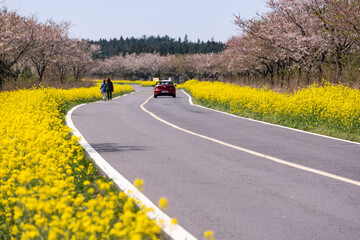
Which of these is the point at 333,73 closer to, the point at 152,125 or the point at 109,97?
the point at 152,125

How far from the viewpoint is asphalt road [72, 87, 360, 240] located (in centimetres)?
485

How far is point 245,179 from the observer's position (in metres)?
7.05

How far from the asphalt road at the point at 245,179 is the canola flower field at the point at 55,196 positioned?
2.52 ft

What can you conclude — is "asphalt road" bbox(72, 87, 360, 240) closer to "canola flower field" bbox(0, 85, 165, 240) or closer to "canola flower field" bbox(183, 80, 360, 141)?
"canola flower field" bbox(0, 85, 165, 240)

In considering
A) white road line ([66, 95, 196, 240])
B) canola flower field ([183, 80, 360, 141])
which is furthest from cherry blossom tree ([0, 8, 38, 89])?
white road line ([66, 95, 196, 240])

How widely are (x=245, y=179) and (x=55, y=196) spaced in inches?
134

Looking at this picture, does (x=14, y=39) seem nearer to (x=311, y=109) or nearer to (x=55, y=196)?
(x=311, y=109)

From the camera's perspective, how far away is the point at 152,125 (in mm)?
15234

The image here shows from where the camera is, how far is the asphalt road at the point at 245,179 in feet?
15.9

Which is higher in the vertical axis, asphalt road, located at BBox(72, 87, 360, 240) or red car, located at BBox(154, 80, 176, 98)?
asphalt road, located at BBox(72, 87, 360, 240)

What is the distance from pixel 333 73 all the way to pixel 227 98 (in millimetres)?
6212

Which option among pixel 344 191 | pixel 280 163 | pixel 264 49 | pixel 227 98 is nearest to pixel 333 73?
pixel 227 98

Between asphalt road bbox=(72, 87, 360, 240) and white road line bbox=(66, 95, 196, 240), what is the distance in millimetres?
128

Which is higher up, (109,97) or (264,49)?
(264,49)
